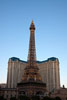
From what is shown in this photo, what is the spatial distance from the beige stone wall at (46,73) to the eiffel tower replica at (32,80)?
53.4m

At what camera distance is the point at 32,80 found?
102188mm

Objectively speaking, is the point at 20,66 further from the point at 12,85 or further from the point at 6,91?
the point at 6,91

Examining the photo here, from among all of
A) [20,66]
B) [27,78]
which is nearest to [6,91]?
[27,78]

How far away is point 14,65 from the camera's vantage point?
541 feet

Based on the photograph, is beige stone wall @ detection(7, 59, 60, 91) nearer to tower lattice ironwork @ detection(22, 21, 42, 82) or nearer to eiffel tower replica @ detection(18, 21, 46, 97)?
tower lattice ironwork @ detection(22, 21, 42, 82)

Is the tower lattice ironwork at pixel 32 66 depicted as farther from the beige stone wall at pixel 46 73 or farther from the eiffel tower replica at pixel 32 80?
the beige stone wall at pixel 46 73

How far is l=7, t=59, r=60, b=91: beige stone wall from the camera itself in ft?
524

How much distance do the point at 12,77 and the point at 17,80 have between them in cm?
573

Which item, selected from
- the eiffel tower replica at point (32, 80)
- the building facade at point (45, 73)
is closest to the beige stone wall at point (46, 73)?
the building facade at point (45, 73)

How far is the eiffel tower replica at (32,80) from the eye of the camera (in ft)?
322

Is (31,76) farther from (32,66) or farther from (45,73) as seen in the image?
(45,73)

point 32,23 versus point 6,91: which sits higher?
Result: point 32,23

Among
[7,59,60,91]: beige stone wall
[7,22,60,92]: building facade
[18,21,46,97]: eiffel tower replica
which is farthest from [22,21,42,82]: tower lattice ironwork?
[7,59,60,91]: beige stone wall

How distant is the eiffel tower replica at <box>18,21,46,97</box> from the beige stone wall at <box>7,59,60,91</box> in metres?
→ 53.4
